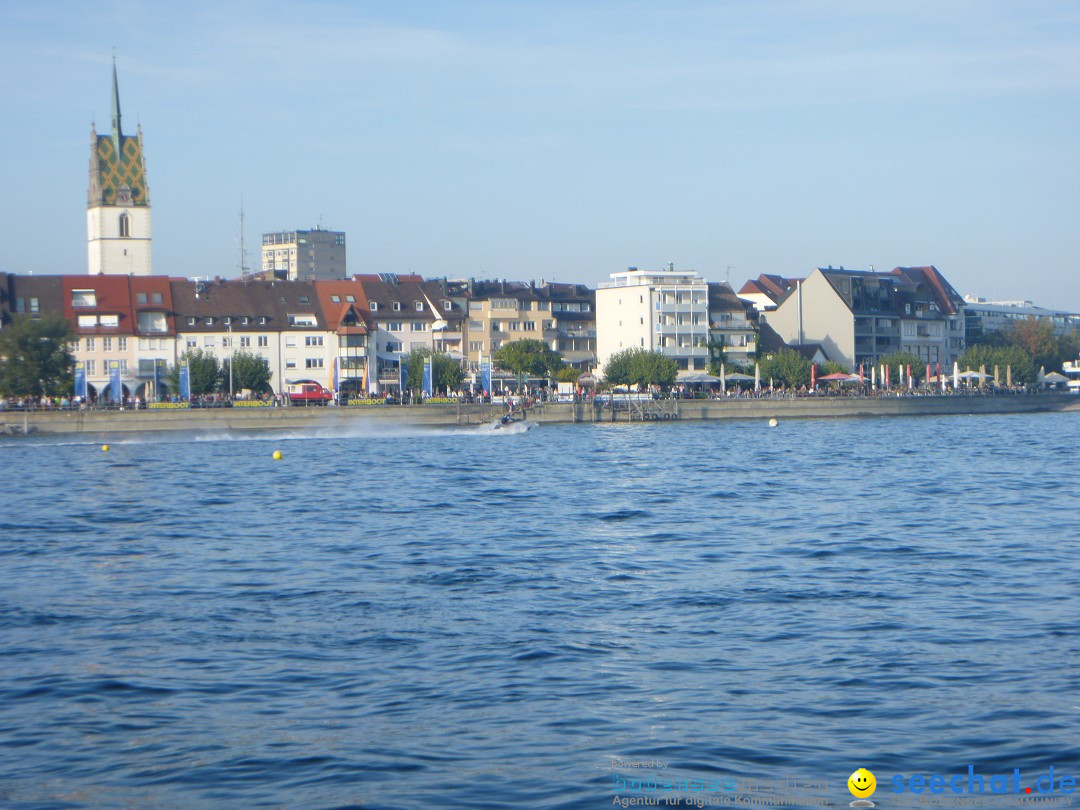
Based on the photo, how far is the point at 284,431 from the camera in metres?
80.1

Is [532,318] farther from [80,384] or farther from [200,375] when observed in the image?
[80,384]

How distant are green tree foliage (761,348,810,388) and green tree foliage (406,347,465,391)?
24.7 meters

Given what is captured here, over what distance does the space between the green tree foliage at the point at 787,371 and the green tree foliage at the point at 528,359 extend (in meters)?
16.4

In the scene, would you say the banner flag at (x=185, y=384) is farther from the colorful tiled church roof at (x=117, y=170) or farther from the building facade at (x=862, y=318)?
the building facade at (x=862, y=318)

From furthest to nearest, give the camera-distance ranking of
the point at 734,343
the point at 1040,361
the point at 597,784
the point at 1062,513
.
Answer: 1. the point at 1040,361
2. the point at 734,343
3. the point at 1062,513
4. the point at 597,784

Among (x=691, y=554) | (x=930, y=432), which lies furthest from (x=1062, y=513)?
(x=930, y=432)

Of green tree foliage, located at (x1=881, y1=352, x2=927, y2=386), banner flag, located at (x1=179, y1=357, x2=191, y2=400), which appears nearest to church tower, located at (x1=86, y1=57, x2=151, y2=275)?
banner flag, located at (x1=179, y1=357, x2=191, y2=400)

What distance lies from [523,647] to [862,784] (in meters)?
6.01

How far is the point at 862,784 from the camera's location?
10.6 metres

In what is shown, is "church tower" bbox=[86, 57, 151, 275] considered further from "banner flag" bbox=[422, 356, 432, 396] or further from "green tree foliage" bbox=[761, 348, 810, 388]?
"green tree foliage" bbox=[761, 348, 810, 388]

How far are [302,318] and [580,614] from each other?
283ft

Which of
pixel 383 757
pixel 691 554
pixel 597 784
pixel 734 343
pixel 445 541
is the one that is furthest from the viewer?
pixel 734 343

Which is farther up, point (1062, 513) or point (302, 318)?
point (302, 318)

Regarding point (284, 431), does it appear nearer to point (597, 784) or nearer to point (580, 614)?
point (580, 614)
